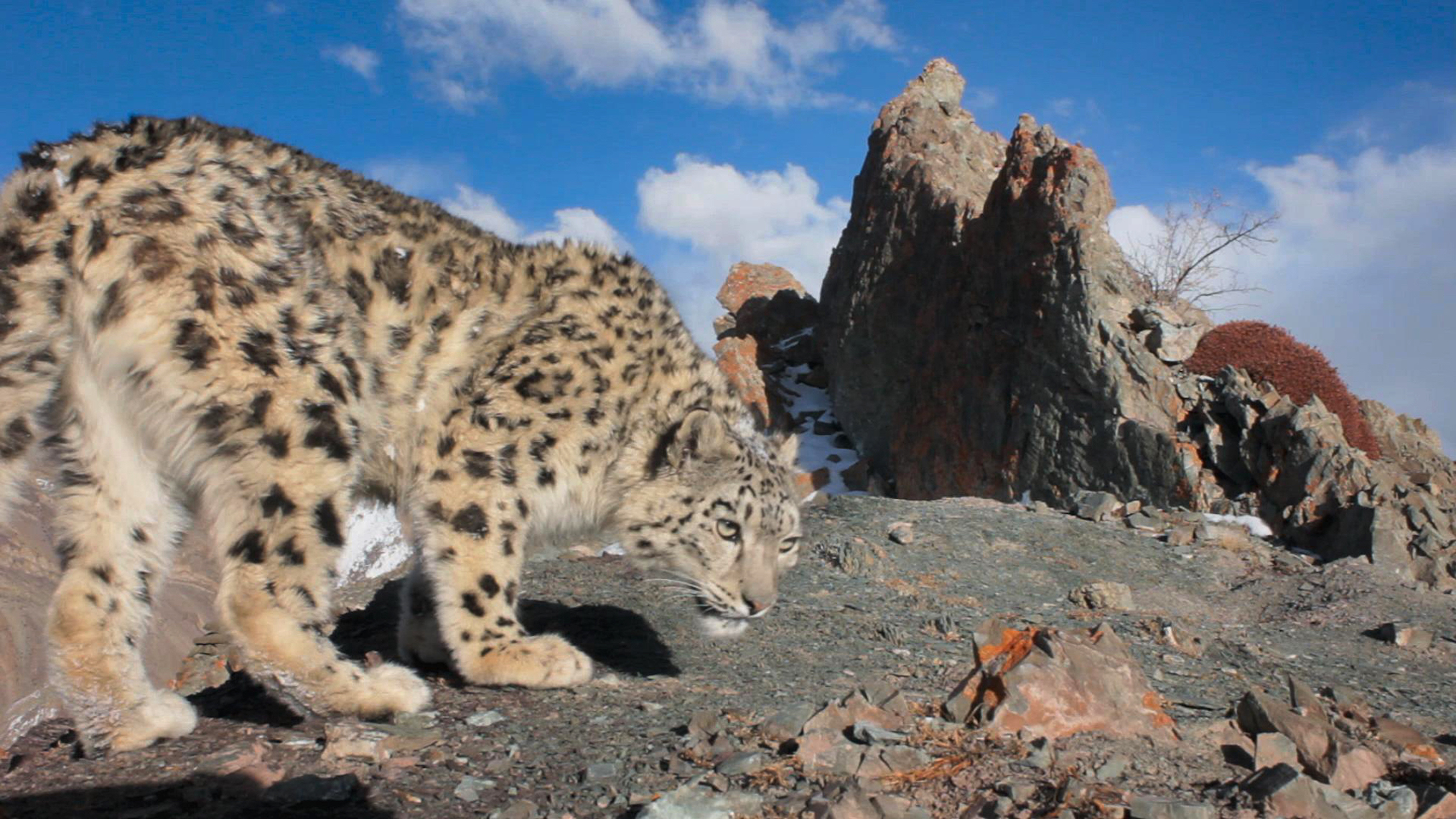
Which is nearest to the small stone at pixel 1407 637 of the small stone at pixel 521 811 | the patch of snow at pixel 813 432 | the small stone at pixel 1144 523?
the small stone at pixel 1144 523

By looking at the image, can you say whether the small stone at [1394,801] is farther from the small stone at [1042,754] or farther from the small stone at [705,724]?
the small stone at [705,724]

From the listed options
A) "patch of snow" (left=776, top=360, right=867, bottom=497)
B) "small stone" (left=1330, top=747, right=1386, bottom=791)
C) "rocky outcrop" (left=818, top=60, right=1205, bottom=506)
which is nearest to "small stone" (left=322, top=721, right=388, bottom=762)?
"small stone" (left=1330, top=747, right=1386, bottom=791)

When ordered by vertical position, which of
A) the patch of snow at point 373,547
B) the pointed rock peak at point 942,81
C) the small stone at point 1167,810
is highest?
the pointed rock peak at point 942,81

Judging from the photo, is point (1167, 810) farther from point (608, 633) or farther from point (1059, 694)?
point (608, 633)

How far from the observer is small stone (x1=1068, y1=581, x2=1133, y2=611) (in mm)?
7438

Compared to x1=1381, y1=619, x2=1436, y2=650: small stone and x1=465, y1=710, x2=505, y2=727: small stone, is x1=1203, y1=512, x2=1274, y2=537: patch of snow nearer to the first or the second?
x1=1381, y1=619, x2=1436, y2=650: small stone

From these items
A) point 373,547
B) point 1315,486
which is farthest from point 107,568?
point 1315,486

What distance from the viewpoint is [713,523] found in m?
5.21

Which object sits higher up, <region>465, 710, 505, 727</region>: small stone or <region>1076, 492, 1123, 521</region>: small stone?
<region>1076, 492, 1123, 521</region>: small stone

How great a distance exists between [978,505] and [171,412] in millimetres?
8516

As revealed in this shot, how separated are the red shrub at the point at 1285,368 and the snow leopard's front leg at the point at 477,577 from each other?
11.6 meters

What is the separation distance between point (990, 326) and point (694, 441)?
39.4ft

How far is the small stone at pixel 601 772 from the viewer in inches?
129

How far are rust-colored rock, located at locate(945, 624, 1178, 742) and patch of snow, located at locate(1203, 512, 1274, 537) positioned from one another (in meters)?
8.39
